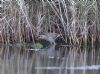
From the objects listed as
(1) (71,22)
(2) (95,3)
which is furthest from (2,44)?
(2) (95,3)

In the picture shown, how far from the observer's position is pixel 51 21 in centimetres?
1116

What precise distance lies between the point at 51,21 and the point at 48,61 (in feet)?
9.35

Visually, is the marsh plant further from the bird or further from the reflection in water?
→ the reflection in water

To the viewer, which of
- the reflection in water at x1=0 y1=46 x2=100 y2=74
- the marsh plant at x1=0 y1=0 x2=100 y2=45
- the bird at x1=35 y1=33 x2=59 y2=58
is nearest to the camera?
the reflection in water at x1=0 y1=46 x2=100 y2=74

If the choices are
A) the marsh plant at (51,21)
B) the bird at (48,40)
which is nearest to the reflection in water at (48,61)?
the marsh plant at (51,21)

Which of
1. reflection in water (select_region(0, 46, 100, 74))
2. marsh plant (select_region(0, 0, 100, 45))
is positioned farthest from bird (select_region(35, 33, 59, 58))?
reflection in water (select_region(0, 46, 100, 74))

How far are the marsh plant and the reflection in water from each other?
1.12 feet

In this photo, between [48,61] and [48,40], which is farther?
[48,40]

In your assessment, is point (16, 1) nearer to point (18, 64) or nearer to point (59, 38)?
point (59, 38)

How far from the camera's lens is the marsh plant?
10641 millimetres

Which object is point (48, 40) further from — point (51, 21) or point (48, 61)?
point (48, 61)

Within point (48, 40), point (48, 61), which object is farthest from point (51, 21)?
point (48, 61)

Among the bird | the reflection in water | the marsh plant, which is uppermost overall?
the marsh plant

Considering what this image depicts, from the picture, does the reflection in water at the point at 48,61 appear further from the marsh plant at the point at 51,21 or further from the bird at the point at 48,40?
the bird at the point at 48,40
